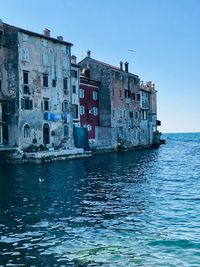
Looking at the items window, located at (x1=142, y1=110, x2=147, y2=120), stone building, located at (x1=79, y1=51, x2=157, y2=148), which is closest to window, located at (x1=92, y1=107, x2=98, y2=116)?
stone building, located at (x1=79, y1=51, x2=157, y2=148)

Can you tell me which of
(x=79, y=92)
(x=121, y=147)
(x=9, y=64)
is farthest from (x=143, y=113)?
(x=9, y=64)

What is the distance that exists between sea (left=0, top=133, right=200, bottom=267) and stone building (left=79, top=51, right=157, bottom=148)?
131 ft

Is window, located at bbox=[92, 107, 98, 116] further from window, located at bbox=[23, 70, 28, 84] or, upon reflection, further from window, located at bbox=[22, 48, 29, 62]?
window, located at bbox=[22, 48, 29, 62]

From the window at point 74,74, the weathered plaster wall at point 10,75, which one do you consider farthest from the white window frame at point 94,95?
the weathered plaster wall at point 10,75

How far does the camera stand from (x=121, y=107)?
243 feet

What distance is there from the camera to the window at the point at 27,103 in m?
49.2

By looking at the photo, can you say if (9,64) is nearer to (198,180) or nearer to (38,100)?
(38,100)

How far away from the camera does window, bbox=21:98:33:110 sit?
4925cm

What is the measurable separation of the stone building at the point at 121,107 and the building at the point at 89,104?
3.67 feet

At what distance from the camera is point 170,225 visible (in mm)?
15578

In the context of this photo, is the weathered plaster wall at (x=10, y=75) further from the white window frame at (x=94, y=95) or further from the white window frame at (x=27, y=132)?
the white window frame at (x=94, y=95)

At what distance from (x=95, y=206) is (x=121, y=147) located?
160 feet

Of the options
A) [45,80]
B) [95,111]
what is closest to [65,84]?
[45,80]

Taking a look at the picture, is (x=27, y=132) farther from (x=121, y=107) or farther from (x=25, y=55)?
(x=121, y=107)
